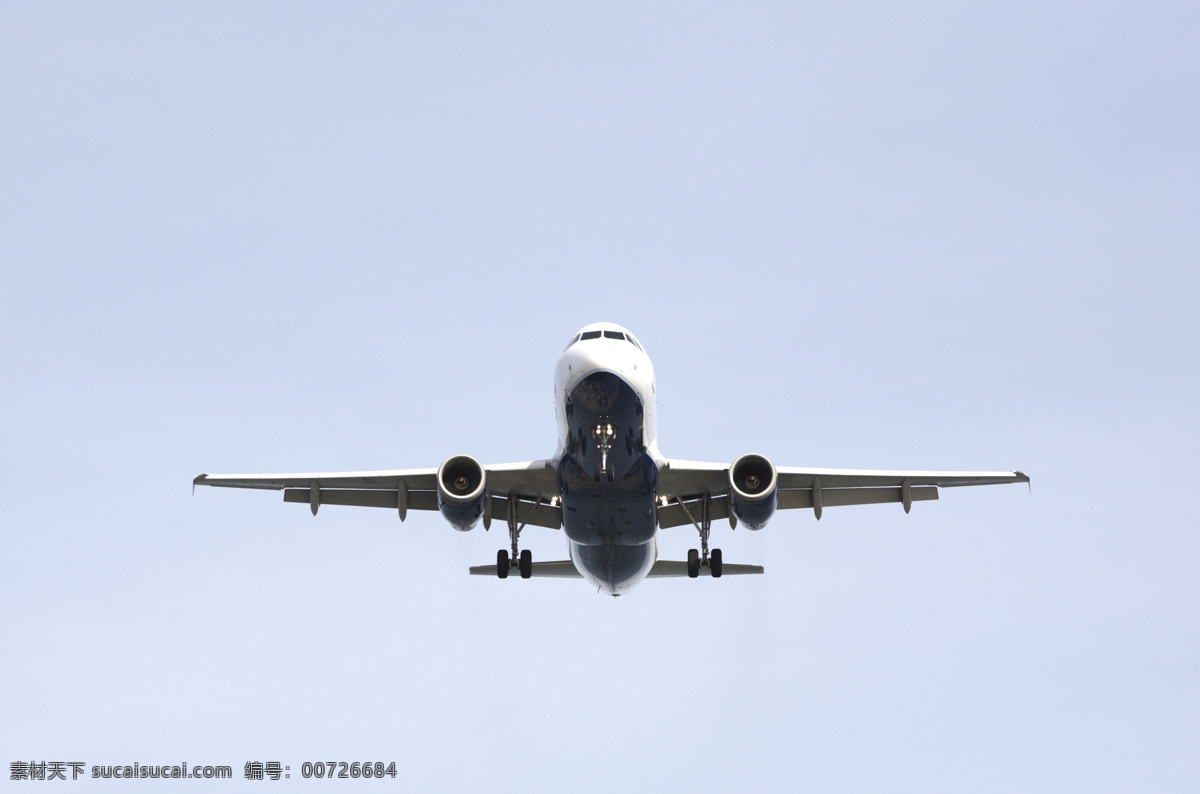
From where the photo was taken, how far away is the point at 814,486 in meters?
29.6

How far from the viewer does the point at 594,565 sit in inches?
1179

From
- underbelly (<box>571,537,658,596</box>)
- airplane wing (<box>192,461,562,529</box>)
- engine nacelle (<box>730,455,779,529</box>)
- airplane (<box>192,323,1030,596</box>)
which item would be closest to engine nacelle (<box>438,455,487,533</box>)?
airplane (<box>192,323,1030,596</box>)

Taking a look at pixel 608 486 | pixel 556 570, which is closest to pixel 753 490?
pixel 608 486

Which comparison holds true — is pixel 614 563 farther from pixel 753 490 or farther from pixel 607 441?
pixel 607 441

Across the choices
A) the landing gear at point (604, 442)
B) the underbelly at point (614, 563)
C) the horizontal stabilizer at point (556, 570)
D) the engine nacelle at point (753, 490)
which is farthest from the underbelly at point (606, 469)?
the horizontal stabilizer at point (556, 570)

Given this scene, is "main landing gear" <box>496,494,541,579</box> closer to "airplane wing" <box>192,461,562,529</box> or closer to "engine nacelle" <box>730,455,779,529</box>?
"airplane wing" <box>192,461,562,529</box>

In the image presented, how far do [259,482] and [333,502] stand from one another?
7.05 ft

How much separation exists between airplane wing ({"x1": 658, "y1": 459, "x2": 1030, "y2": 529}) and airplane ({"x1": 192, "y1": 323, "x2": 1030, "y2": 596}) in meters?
0.03

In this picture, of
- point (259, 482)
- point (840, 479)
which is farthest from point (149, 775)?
point (840, 479)

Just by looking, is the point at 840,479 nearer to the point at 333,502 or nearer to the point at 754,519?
the point at 754,519

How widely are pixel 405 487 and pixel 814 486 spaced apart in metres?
9.59

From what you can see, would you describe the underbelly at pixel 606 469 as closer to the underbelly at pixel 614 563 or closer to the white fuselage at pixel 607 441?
the white fuselage at pixel 607 441

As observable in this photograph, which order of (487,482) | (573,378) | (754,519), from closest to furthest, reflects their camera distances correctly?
(573,378) → (754,519) → (487,482)

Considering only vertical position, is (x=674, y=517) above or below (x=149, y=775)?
above
